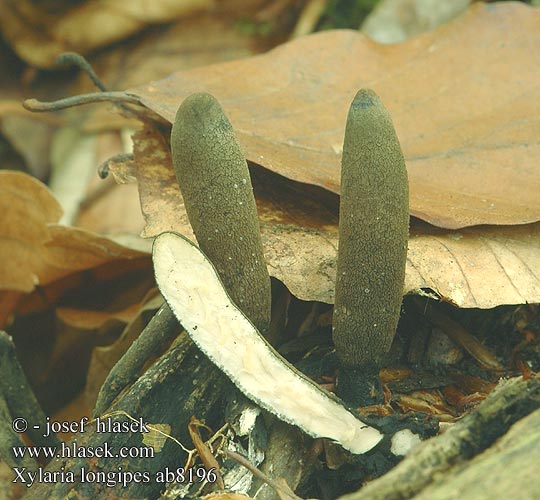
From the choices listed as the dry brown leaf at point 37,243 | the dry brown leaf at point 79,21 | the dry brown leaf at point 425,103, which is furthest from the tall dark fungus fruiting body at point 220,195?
the dry brown leaf at point 79,21

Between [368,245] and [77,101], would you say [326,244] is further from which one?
[77,101]

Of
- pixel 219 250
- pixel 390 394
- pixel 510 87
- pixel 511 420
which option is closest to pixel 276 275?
pixel 219 250

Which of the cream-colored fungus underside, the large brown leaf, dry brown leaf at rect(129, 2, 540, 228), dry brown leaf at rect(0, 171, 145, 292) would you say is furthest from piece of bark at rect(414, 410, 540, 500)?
dry brown leaf at rect(0, 171, 145, 292)

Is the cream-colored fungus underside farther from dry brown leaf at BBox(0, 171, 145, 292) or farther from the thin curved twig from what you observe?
dry brown leaf at BBox(0, 171, 145, 292)

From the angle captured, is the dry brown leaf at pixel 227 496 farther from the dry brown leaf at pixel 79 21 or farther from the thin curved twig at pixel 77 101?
the dry brown leaf at pixel 79 21

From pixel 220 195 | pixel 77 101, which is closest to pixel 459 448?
pixel 220 195
